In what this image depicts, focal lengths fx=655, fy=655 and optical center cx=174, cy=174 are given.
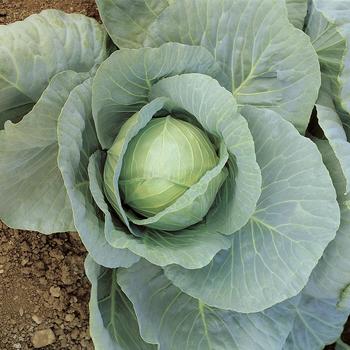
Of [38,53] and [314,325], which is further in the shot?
[314,325]

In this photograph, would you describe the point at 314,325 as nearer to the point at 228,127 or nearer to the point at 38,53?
the point at 228,127

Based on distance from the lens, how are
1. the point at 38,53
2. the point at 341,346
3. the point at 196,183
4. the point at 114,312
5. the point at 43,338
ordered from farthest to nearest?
the point at 341,346, the point at 43,338, the point at 114,312, the point at 38,53, the point at 196,183

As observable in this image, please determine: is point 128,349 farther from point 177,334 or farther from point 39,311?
point 39,311

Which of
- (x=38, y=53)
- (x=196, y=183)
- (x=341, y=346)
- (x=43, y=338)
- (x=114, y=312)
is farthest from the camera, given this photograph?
(x=341, y=346)

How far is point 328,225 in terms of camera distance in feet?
4.35

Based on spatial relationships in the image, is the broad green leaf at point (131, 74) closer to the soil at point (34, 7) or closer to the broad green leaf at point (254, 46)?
the broad green leaf at point (254, 46)

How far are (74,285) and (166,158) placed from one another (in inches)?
20.8

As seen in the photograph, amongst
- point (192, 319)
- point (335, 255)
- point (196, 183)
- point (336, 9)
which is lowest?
point (192, 319)

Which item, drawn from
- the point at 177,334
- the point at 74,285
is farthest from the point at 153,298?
the point at 74,285

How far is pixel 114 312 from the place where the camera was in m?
1.45

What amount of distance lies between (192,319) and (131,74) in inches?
22.3

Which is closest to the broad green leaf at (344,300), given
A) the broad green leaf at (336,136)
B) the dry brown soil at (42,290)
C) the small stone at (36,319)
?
the broad green leaf at (336,136)

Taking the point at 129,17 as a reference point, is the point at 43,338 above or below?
below

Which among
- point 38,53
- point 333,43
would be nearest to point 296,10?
point 333,43
